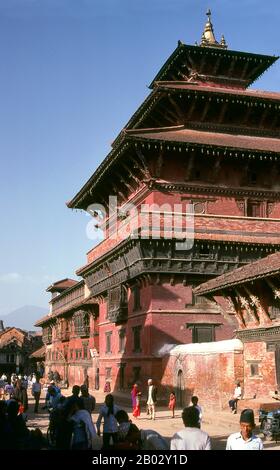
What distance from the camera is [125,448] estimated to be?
275 inches

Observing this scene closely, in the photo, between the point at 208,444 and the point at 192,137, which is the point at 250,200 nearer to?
the point at 192,137

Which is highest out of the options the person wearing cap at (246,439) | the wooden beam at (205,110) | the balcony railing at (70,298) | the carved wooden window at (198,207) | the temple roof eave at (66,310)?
the wooden beam at (205,110)

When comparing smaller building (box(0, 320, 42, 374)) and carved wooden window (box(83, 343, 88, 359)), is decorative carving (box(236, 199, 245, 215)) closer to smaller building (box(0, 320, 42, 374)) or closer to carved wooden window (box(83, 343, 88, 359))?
carved wooden window (box(83, 343, 88, 359))

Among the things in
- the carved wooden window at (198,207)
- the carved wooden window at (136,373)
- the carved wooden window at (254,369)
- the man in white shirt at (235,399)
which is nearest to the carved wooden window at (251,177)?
the carved wooden window at (198,207)

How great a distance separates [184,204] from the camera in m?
26.9

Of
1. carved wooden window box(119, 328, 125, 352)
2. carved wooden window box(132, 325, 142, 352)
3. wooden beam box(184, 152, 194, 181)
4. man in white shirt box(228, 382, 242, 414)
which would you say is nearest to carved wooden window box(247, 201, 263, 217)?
wooden beam box(184, 152, 194, 181)

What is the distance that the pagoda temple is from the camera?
25.5 metres

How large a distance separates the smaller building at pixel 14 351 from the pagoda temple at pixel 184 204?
59981 millimetres

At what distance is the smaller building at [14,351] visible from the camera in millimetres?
88938

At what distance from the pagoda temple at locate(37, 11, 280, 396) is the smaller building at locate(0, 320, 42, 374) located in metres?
60.0

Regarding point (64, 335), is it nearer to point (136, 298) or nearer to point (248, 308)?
point (136, 298)

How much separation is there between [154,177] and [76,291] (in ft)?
84.8

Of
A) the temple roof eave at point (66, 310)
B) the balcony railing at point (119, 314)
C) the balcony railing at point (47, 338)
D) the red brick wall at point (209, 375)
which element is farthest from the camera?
the balcony railing at point (47, 338)

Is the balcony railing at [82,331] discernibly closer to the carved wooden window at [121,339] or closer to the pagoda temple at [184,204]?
the pagoda temple at [184,204]
